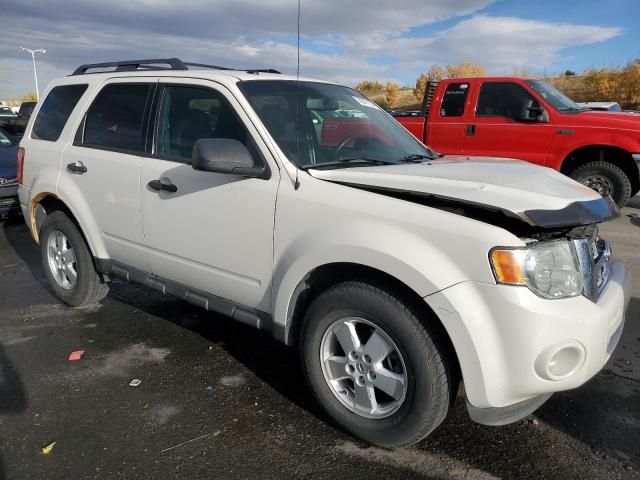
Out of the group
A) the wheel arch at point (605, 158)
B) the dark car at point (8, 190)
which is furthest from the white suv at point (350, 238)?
the wheel arch at point (605, 158)

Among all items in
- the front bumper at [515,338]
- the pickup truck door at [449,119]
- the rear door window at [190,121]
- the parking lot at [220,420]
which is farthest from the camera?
the pickup truck door at [449,119]

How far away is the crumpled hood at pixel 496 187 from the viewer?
238cm

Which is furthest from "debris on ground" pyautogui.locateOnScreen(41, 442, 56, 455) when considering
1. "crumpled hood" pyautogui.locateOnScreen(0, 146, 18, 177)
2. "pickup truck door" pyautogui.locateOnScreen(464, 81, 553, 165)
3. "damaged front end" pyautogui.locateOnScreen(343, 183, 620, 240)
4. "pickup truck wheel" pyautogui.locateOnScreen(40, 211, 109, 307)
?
"pickup truck door" pyautogui.locateOnScreen(464, 81, 553, 165)

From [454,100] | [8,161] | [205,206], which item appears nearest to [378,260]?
[205,206]

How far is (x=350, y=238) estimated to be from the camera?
8.55 ft

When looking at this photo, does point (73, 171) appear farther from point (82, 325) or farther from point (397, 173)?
point (397, 173)

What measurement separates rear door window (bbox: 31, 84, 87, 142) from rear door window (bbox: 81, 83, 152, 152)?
0.33m

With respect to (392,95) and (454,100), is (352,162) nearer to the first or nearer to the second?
(454,100)

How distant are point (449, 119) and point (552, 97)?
1559mm

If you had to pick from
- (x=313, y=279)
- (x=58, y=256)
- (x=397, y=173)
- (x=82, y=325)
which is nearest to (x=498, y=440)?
(x=313, y=279)

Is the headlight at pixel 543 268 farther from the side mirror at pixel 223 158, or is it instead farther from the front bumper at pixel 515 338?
the side mirror at pixel 223 158

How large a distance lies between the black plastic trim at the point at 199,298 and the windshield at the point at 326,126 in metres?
0.92

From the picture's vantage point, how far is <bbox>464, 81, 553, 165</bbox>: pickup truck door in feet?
26.7

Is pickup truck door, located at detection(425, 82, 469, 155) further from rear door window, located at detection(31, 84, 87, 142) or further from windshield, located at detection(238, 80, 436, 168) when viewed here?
rear door window, located at detection(31, 84, 87, 142)
